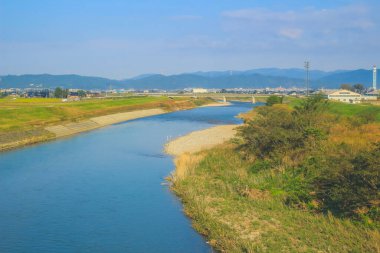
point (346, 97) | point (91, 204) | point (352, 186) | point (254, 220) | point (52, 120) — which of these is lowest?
point (91, 204)

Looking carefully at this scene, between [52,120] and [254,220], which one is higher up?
[52,120]

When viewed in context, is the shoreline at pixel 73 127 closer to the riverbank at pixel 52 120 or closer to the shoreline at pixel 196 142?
the riverbank at pixel 52 120

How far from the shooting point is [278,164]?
22641 millimetres

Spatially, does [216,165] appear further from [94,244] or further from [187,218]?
[94,244]

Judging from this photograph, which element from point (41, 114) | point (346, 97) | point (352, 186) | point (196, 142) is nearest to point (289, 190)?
point (352, 186)

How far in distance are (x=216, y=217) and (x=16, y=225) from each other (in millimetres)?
7548

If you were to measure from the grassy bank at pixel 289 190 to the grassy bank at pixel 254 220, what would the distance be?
3 cm

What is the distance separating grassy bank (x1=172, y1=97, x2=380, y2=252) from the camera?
13.9m

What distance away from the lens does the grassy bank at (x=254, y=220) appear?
13273mm

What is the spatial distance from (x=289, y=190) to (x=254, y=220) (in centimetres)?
310

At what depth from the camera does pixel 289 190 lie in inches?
724

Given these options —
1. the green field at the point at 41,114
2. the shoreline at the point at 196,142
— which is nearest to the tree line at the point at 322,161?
the shoreline at the point at 196,142

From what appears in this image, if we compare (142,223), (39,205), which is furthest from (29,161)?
(142,223)

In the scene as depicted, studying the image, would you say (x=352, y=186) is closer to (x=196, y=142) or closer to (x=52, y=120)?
(x=196, y=142)
